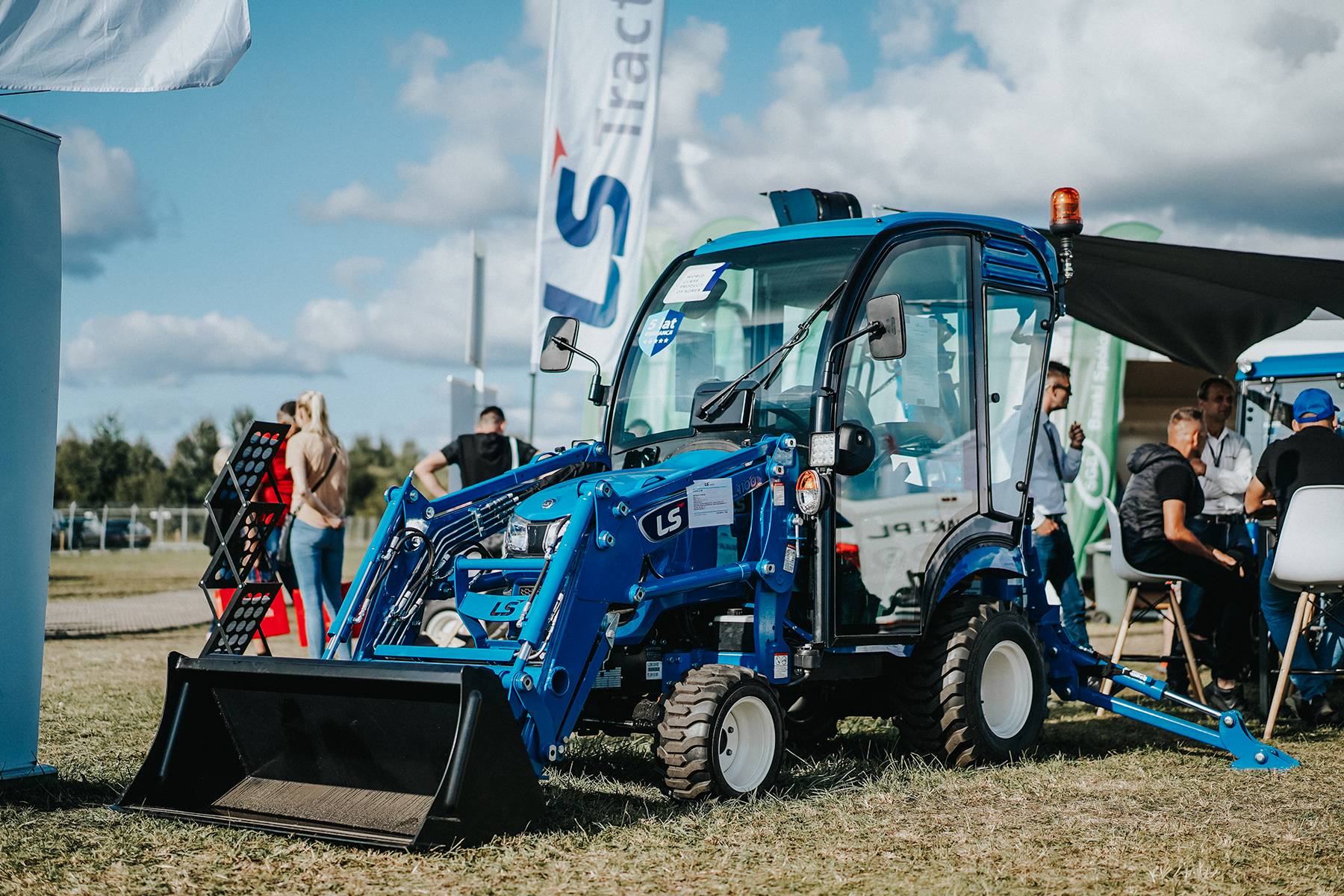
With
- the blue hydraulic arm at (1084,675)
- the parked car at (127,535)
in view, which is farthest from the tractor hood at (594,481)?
Result: the parked car at (127,535)

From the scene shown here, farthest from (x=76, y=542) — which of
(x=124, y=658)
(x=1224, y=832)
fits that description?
(x=1224, y=832)

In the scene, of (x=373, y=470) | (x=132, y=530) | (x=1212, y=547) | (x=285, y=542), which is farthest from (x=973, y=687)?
(x=373, y=470)

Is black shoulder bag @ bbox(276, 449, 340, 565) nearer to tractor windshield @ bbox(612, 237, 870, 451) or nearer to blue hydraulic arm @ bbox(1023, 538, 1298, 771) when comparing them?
tractor windshield @ bbox(612, 237, 870, 451)

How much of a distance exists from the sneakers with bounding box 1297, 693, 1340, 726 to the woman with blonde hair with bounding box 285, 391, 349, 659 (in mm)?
6130

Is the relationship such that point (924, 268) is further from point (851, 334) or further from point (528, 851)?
point (528, 851)

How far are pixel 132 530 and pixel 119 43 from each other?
48451 millimetres

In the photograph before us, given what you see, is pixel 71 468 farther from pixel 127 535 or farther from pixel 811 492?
pixel 811 492

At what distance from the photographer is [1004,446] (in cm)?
618

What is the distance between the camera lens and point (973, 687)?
557cm

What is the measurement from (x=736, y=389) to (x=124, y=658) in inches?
286

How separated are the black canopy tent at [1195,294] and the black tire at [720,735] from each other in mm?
4310

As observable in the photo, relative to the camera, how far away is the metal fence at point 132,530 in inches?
1861

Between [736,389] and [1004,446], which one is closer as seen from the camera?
[736,389]

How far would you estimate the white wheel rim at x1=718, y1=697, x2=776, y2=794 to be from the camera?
473 cm
